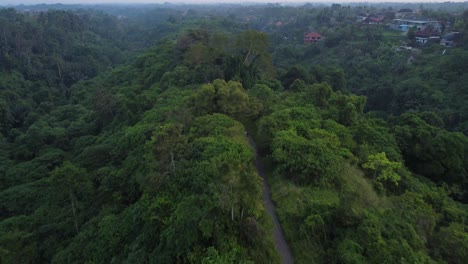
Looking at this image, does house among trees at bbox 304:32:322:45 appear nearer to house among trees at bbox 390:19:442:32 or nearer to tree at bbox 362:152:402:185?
house among trees at bbox 390:19:442:32

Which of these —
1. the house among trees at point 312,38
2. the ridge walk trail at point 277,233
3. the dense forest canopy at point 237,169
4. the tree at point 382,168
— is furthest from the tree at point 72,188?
the house among trees at point 312,38

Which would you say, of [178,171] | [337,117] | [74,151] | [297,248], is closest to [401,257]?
[297,248]

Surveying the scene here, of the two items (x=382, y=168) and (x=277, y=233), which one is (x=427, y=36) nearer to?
(x=382, y=168)

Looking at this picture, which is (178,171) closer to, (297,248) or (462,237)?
(297,248)

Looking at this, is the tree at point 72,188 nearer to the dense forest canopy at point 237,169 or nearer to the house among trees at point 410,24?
the dense forest canopy at point 237,169

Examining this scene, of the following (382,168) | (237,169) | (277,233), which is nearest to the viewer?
(237,169)

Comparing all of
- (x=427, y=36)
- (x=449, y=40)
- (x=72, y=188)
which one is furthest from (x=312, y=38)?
(x=72, y=188)

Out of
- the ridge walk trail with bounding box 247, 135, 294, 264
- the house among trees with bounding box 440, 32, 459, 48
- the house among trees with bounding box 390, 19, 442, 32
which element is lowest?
the ridge walk trail with bounding box 247, 135, 294, 264

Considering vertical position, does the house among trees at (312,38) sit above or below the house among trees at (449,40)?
below

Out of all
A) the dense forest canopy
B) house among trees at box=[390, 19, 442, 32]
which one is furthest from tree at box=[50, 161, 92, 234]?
house among trees at box=[390, 19, 442, 32]
